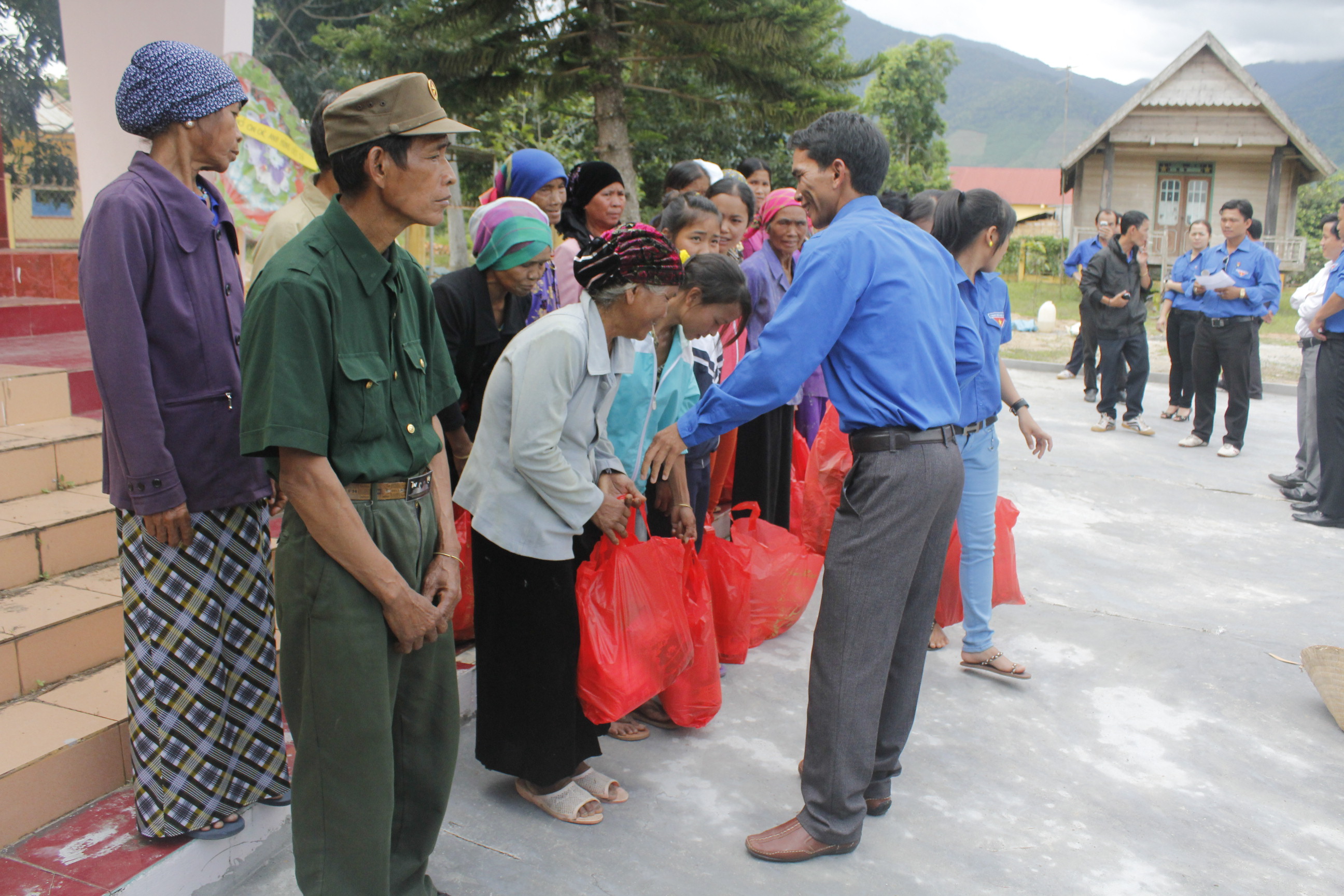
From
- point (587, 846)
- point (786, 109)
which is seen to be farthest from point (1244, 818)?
point (786, 109)

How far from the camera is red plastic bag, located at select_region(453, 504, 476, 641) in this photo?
3.00 metres

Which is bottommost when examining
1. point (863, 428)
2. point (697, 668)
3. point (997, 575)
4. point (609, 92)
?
point (697, 668)

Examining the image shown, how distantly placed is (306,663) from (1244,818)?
2.62m

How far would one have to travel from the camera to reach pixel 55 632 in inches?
101

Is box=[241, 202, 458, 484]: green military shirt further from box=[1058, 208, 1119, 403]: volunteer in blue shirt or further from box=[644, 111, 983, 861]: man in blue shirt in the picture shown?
box=[1058, 208, 1119, 403]: volunteer in blue shirt

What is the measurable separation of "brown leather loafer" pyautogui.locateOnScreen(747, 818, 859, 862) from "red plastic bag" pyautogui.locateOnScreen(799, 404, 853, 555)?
1347mm

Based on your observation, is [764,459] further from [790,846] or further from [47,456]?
[47,456]

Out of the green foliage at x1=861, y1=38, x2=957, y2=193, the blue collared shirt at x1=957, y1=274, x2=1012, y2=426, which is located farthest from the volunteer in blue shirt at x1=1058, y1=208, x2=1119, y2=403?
the green foliage at x1=861, y1=38, x2=957, y2=193

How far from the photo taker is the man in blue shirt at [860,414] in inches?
93.5

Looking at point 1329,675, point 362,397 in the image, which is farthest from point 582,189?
point 1329,675

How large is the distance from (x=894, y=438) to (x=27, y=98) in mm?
10616

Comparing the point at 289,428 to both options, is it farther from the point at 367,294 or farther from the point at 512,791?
the point at 512,791

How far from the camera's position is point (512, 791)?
8.93 feet

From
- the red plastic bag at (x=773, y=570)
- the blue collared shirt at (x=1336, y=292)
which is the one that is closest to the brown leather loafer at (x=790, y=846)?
the red plastic bag at (x=773, y=570)
